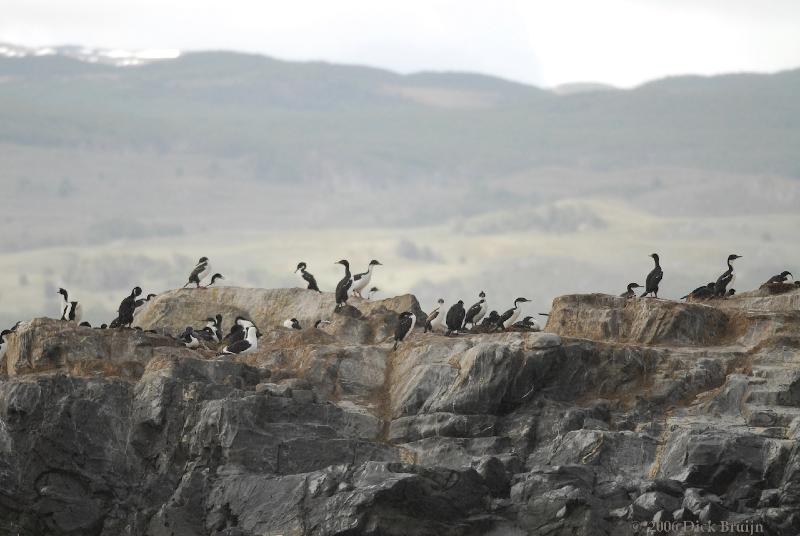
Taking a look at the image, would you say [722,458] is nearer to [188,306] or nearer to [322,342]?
[322,342]

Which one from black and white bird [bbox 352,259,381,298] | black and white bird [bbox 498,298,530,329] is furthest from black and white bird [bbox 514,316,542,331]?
black and white bird [bbox 352,259,381,298]

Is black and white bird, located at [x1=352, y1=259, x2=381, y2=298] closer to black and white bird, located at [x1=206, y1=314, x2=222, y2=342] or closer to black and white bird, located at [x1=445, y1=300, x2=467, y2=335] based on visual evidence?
black and white bird, located at [x1=206, y1=314, x2=222, y2=342]

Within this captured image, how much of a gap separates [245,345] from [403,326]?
5111mm

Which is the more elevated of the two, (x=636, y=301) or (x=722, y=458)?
(x=636, y=301)

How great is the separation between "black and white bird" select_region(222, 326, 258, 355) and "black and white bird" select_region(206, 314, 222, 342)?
287cm

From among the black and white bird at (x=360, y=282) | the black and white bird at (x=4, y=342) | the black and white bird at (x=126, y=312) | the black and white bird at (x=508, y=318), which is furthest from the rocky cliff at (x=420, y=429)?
the black and white bird at (x=360, y=282)

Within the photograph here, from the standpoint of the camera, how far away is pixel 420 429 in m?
48.3

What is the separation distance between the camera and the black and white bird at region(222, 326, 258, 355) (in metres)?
53.2

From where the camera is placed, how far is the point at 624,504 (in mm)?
44094

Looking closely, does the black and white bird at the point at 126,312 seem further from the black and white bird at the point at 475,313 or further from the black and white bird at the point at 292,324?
the black and white bird at the point at 475,313

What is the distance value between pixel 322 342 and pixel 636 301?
9.68 m

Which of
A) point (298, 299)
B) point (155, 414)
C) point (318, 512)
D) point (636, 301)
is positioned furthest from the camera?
point (298, 299)

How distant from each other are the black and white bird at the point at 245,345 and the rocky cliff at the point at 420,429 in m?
0.65

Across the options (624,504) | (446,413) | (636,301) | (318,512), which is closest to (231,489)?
(318,512)
